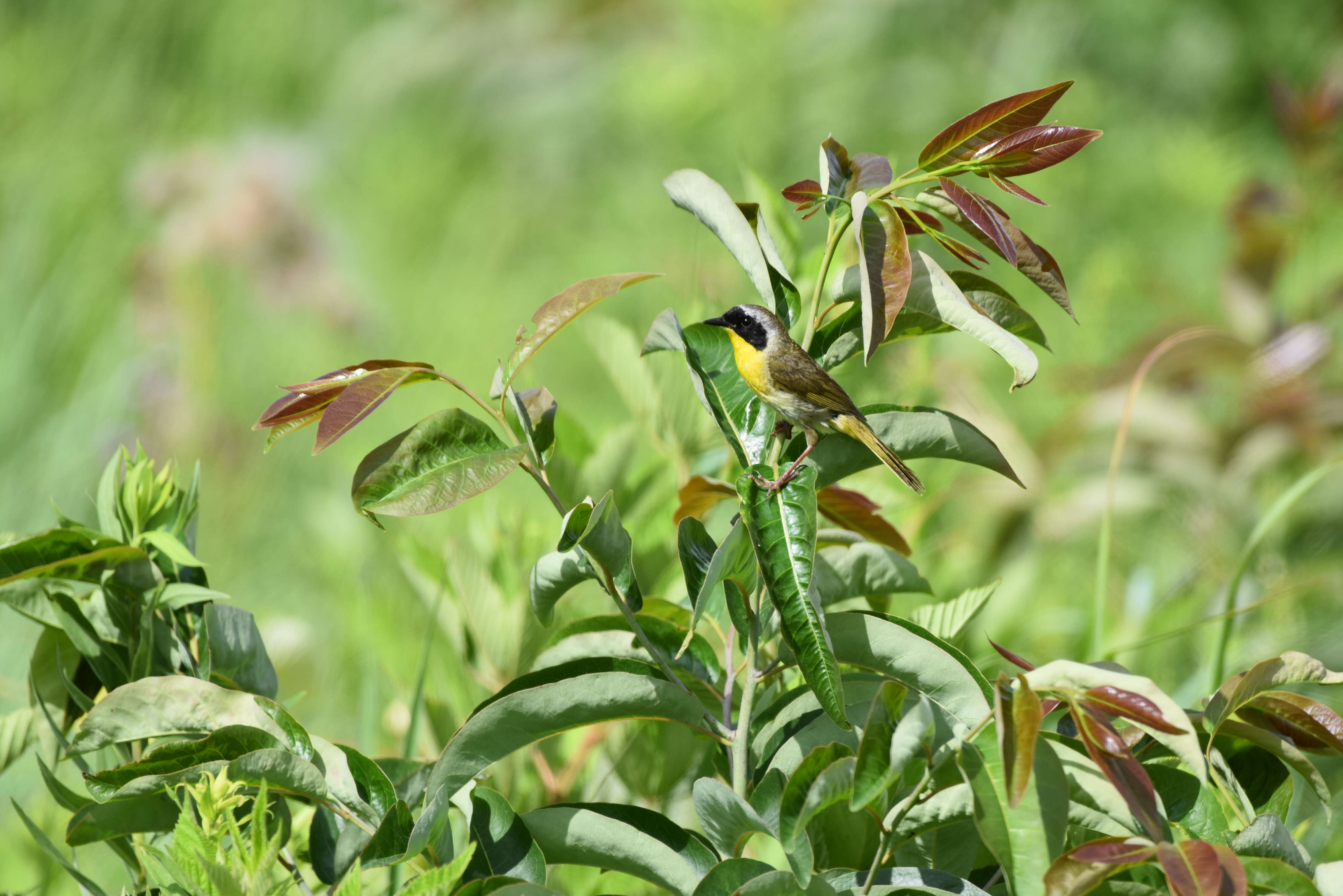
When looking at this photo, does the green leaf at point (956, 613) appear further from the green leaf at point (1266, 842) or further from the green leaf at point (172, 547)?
the green leaf at point (172, 547)

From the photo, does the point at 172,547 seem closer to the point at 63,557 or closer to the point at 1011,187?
the point at 63,557

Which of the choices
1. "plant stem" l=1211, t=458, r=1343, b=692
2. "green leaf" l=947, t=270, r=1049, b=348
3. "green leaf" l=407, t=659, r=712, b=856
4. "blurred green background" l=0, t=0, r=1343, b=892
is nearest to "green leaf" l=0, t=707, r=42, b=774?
"blurred green background" l=0, t=0, r=1343, b=892

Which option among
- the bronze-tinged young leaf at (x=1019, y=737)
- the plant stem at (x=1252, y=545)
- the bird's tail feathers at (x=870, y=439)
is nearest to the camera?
the bronze-tinged young leaf at (x=1019, y=737)

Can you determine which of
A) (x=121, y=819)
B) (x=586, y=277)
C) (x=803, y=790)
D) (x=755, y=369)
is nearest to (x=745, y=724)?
(x=803, y=790)

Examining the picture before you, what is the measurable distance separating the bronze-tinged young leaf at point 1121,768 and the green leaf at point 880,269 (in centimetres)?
12

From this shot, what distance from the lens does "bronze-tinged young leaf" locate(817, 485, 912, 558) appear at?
0.41 m

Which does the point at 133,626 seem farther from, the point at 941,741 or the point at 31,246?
the point at 31,246

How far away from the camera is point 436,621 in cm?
63

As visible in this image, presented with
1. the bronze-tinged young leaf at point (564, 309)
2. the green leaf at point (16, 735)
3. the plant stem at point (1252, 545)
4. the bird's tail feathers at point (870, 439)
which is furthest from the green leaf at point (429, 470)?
the plant stem at point (1252, 545)

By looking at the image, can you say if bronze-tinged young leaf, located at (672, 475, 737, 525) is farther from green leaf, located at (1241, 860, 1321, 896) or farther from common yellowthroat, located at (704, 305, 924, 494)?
green leaf, located at (1241, 860, 1321, 896)

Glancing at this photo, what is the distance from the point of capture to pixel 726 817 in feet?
1.04

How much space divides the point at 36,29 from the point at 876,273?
3525 mm

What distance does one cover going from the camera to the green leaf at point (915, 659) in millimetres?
325

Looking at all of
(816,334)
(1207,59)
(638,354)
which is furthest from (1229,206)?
(1207,59)
